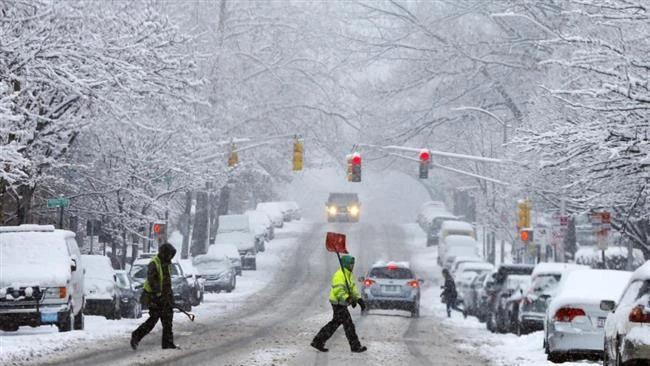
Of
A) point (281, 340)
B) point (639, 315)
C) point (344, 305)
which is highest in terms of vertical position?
point (639, 315)

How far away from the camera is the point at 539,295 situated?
28.2 metres

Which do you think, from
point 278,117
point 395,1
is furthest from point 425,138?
point 278,117

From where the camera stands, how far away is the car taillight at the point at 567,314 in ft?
70.1

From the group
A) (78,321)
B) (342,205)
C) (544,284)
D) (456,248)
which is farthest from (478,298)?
(342,205)

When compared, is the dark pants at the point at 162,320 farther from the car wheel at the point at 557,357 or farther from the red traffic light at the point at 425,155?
the red traffic light at the point at 425,155

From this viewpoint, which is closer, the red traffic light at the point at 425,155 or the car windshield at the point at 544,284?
the car windshield at the point at 544,284

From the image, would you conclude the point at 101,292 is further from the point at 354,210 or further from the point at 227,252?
the point at 354,210

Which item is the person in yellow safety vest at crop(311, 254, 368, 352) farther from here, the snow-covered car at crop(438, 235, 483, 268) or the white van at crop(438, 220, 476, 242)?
the white van at crop(438, 220, 476, 242)

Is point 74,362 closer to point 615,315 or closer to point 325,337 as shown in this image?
point 325,337

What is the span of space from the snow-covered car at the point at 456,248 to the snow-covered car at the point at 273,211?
1966 centimetres

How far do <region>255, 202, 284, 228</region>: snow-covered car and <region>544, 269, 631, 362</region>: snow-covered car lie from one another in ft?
219

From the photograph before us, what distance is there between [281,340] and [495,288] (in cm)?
992

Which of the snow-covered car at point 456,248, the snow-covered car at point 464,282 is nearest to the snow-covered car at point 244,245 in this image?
the snow-covered car at point 456,248

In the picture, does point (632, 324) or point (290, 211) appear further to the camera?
point (290, 211)
